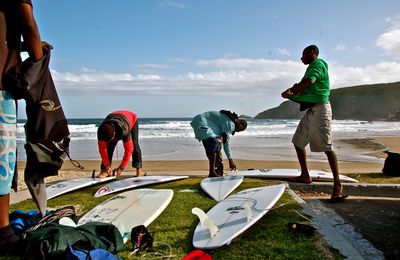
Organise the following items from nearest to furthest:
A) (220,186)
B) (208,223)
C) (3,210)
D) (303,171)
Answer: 1. (3,210)
2. (208,223)
3. (220,186)
4. (303,171)

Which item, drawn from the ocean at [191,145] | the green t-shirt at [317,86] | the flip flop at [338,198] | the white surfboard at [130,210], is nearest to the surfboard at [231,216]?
the white surfboard at [130,210]

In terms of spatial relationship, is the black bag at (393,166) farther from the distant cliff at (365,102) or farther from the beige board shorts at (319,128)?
the distant cliff at (365,102)

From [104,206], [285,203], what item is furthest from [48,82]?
[285,203]

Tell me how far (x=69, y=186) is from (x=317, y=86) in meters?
3.66

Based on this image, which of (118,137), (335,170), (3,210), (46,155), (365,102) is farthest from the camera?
(365,102)

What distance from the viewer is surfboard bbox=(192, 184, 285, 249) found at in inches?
107

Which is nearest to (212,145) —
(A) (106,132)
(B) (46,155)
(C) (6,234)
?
(A) (106,132)

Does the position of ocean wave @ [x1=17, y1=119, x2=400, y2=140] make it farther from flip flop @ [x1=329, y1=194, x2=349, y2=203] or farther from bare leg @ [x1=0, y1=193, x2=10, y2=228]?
bare leg @ [x1=0, y1=193, x2=10, y2=228]

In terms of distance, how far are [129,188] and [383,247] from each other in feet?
11.0

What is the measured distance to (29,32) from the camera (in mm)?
2312

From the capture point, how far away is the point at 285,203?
145 inches

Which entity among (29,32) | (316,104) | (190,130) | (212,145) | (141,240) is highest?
(29,32)

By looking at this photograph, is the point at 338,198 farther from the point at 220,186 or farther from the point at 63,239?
the point at 63,239

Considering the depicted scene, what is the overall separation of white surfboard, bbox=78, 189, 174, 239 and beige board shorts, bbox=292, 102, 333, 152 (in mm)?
1855
